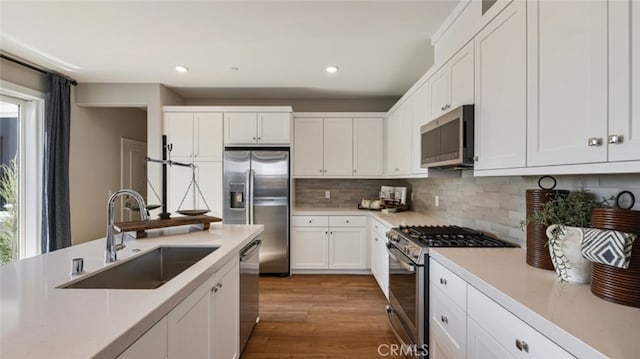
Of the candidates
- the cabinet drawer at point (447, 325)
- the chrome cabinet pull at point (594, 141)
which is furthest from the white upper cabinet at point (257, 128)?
the chrome cabinet pull at point (594, 141)

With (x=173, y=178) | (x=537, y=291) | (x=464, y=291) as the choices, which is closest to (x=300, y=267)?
(x=173, y=178)

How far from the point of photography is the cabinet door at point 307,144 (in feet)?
13.7

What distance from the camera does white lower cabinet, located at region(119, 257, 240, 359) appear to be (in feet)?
3.11

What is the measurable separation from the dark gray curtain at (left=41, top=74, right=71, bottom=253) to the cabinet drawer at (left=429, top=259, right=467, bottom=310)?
402 cm

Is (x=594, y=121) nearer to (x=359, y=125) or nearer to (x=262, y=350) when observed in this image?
(x=262, y=350)

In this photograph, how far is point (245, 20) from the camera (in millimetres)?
2293

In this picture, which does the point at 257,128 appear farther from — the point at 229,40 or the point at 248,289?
the point at 248,289

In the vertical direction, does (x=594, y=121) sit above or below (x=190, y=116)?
below

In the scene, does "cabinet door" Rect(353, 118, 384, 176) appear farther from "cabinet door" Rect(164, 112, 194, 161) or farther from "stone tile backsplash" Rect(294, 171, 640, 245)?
"cabinet door" Rect(164, 112, 194, 161)

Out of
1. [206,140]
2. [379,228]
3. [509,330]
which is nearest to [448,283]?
[509,330]

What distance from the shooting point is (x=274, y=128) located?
3.97m

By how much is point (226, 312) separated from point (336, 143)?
9.63 ft

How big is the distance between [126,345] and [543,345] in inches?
47.4

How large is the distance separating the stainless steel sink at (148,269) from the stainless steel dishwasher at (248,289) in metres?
0.36
